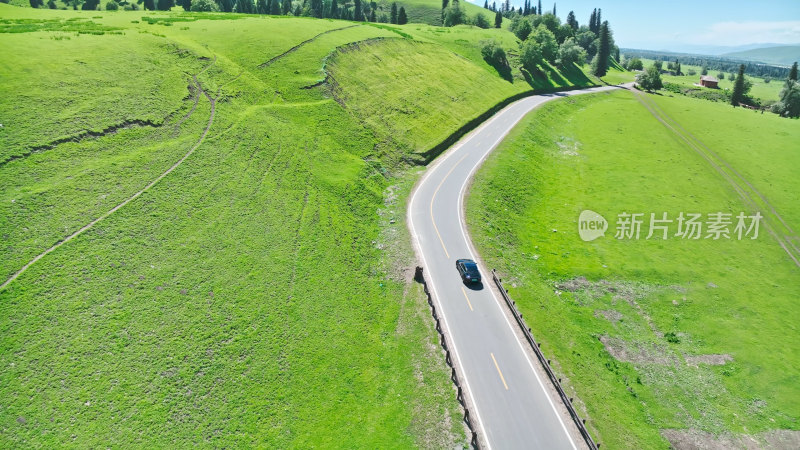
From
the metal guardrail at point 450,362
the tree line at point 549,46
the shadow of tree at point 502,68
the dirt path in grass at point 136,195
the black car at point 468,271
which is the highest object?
Result: the tree line at point 549,46

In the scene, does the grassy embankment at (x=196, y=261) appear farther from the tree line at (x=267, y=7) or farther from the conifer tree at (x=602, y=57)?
the conifer tree at (x=602, y=57)

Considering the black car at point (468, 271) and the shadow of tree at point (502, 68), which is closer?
the black car at point (468, 271)

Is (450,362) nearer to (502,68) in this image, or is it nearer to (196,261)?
(196,261)

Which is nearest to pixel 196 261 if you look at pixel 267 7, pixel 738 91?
pixel 267 7

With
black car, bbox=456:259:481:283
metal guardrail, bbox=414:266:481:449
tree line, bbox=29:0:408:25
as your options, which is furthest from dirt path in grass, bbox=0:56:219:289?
tree line, bbox=29:0:408:25

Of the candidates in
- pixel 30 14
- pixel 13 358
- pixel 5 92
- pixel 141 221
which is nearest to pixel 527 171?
pixel 141 221

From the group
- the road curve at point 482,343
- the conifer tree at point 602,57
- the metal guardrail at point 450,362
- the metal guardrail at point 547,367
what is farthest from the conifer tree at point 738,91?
the metal guardrail at point 450,362
